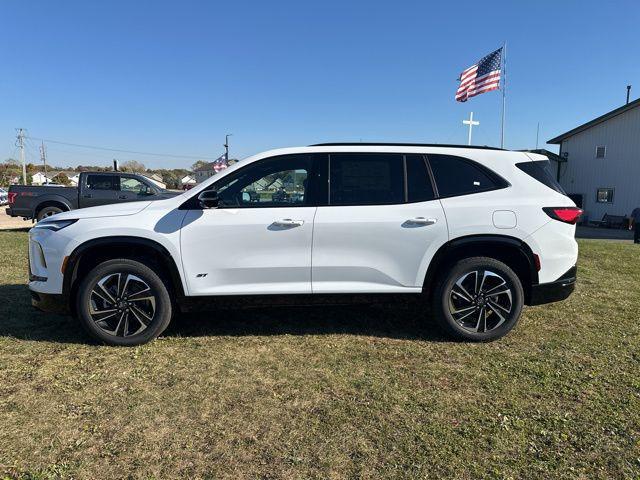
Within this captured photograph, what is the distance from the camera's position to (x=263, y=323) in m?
4.75

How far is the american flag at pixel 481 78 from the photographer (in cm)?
1941

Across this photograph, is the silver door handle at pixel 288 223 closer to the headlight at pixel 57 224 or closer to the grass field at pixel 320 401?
the grass field at pixel 320 401

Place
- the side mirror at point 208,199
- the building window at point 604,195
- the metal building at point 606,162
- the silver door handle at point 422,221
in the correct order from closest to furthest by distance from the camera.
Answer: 1. the side mirror at point 208,199
2. the silver door handle at point 422,221
3. the metal building at point 606,162
4. the building window at point 604,195

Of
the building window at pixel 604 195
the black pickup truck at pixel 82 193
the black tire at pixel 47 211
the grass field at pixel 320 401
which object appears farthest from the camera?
the building window at pixel 604 195

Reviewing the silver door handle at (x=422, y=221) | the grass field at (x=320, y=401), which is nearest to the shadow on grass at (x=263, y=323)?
the grass field at (x=320, y=401)

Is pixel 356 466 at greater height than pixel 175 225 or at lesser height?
lesser

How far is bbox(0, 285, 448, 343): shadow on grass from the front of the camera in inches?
173

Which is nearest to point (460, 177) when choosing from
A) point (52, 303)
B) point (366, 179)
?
point (366, 179)

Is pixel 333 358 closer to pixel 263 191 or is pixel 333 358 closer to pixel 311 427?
pixel 311 427

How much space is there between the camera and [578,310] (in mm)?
5266

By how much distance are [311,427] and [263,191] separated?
2.09 m

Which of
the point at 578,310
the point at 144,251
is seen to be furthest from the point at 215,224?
the point at 578,310

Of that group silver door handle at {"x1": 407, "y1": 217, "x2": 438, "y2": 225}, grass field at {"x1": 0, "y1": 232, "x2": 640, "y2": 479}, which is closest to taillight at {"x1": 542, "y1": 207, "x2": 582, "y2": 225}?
silver door handle at {"x1": 407, "y1": 217, "x2": 438, "y2": 225}

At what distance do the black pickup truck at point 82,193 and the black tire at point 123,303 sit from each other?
9047 millimetres
